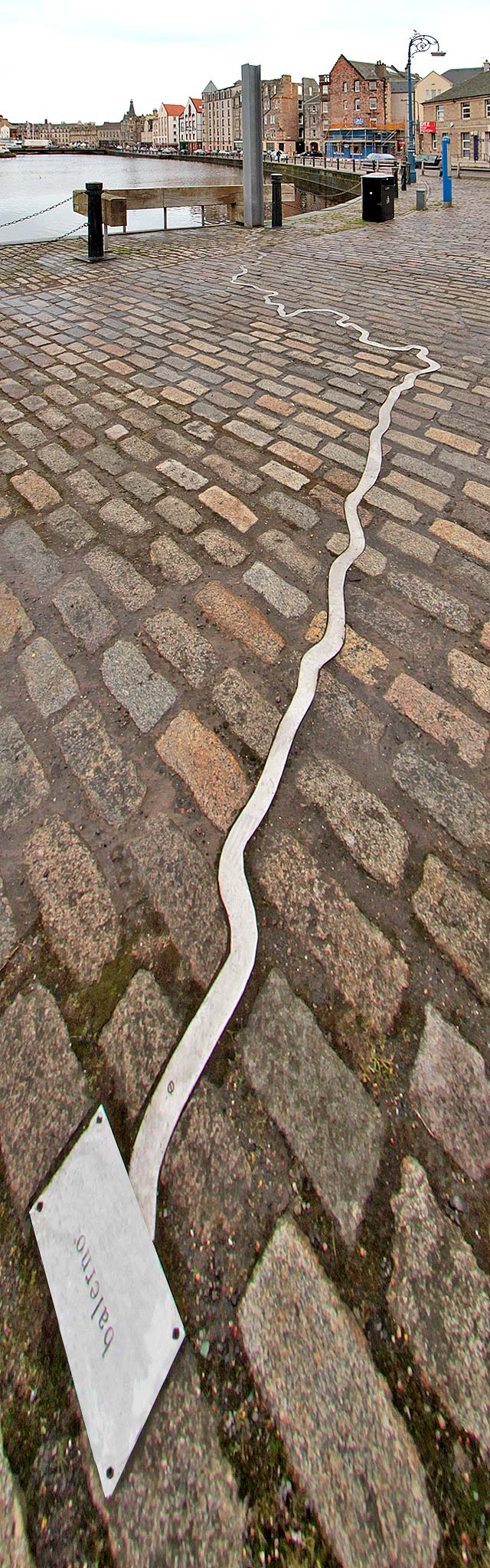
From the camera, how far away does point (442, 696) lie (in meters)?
2.33

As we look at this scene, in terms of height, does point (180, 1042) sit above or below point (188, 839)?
below

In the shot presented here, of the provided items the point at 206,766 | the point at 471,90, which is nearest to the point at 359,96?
the point at 471,90

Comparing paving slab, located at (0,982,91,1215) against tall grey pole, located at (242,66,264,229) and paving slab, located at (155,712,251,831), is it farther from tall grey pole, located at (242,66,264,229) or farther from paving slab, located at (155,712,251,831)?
tall grey pole, located at (242,66,264,229)

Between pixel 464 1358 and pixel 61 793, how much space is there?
5.37ft

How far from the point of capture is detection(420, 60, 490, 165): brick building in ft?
144

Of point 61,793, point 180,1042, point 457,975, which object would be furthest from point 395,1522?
point 61,793

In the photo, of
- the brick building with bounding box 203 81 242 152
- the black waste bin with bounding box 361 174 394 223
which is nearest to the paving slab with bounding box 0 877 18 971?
the black waste bin with bounding box 361 174 394 223

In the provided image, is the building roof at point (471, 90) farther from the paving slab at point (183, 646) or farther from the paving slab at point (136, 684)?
the paving slab at point (136, 684)

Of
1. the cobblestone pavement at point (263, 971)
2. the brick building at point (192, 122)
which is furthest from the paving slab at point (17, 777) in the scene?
the brick building at point (192, 122)

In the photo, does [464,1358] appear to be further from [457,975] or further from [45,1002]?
[45,1002]

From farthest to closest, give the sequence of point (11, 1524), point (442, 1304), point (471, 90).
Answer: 1. point (471, 90)
2. point (442, 1304)
3. point (11, 1524)

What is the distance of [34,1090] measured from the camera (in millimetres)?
1421

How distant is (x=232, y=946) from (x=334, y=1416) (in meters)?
0.87

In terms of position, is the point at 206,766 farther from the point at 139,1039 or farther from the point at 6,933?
the point at 139,1039
